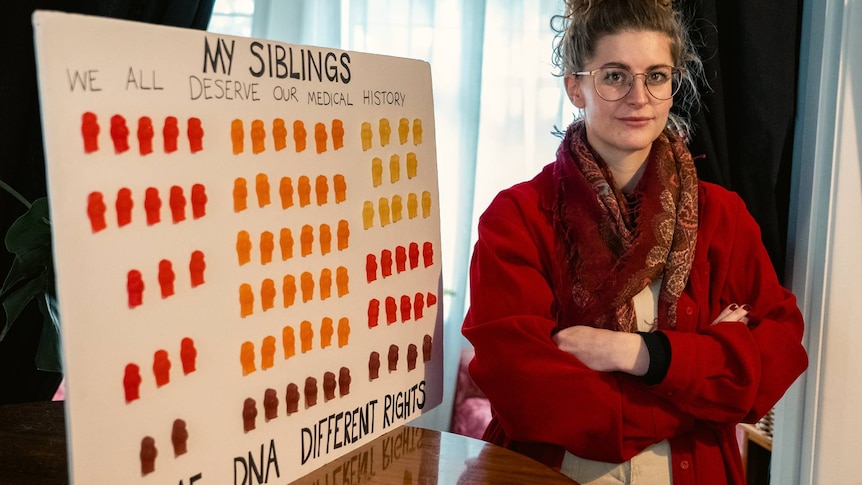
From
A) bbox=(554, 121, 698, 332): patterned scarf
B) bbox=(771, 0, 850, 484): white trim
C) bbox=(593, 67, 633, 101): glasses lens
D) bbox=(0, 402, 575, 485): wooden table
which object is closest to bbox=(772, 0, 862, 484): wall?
bbox=(771, 0, 850, 484): white trim

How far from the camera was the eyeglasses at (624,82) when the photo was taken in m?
1.55

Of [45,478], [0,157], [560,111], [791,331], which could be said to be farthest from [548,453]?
[0,157]

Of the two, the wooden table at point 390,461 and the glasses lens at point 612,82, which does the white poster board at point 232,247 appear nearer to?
the wooden table at point 390,461

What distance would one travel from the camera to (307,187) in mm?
1143

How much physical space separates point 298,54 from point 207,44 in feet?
0.52

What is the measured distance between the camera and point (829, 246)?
74.4 inches

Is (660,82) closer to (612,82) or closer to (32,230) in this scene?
(612,82)

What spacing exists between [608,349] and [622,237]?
216mm

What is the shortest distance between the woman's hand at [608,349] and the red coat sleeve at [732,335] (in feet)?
0.17

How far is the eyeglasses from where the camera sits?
1.55 m

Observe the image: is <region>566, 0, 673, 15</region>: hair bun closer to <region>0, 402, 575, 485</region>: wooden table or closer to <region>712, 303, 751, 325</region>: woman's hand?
<region>712, 303, 751, 325</region>: woman's hand

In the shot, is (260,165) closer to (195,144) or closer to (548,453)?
(195,144)

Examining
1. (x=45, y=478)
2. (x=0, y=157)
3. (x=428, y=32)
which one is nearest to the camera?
(x=45, y=478)

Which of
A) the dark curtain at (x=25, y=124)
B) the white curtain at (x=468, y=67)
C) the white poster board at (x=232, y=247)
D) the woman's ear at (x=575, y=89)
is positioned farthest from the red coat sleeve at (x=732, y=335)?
the dark curtain at (x=25, y=124)
